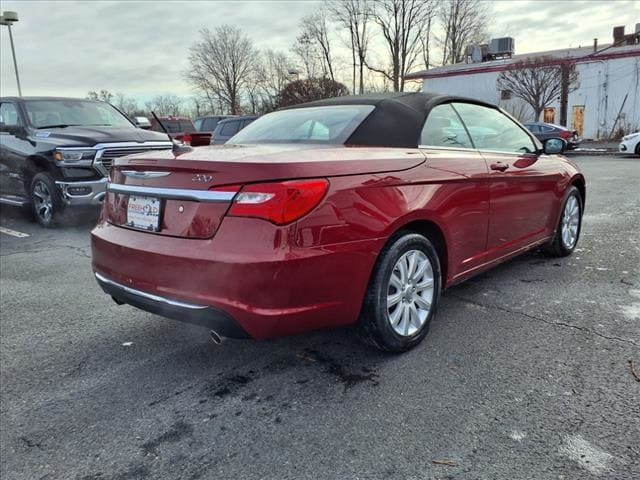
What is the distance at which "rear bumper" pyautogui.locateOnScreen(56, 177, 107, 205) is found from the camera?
272 inches

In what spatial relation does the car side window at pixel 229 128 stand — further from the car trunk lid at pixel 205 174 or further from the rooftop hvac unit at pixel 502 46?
the rooftop hvac unit at pixel 502 46

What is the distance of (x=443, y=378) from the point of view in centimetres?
275

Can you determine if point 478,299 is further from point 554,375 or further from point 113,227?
point 113,227

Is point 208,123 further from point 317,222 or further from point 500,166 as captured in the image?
point 317,222

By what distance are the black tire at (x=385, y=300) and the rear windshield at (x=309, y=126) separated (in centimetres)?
72

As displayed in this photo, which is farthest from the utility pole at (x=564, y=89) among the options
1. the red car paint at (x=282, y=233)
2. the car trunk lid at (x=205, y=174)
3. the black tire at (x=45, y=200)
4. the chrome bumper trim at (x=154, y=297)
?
the chrome bumper trim at (x=154, y=297)

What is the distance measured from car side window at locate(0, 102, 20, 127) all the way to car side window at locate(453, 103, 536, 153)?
7.03 meters

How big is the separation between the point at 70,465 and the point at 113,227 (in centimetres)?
133

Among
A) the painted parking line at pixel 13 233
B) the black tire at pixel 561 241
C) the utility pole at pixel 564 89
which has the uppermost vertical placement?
the utility pole at pixel 564 89

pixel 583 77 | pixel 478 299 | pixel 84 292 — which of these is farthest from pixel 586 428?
pixel 583 77

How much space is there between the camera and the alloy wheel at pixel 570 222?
4.97 metres

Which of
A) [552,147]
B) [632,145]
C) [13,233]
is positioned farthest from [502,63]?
[13,233]

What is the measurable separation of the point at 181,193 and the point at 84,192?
5.08 metres

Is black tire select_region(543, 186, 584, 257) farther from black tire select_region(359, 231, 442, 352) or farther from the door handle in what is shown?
black tire select_region(359, 231, 442, 352)
